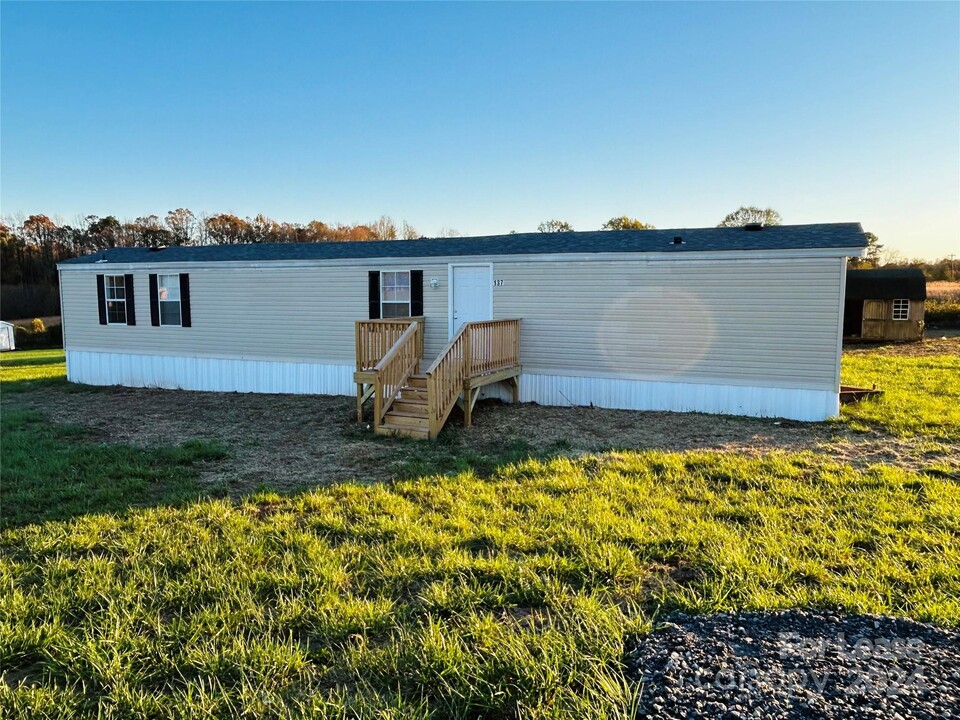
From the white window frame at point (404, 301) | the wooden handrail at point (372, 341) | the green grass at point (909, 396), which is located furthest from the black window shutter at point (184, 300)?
the green grass at point (909, 396)

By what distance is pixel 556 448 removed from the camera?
775 centimetres

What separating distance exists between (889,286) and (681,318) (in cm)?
1765

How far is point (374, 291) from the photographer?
1204 cm

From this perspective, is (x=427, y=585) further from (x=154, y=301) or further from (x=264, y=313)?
(x=154, y=301)

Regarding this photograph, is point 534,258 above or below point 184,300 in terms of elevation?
above

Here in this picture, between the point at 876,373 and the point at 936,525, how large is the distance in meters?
11.3

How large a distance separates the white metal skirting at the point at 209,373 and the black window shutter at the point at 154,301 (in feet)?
3.15

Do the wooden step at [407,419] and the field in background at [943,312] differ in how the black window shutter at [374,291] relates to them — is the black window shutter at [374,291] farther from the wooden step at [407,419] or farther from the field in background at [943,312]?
the field in background at [943,312]

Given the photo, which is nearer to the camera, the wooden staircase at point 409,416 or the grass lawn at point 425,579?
the grass lawn at point 425,579

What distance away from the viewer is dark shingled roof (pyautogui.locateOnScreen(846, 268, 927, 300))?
22.2 meters

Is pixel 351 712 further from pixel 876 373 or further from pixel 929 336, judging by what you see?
pixel 929 336

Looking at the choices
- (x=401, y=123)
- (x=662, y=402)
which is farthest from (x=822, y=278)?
(x=401, y=123)

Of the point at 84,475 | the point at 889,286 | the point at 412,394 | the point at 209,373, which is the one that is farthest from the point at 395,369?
the point at 889,286

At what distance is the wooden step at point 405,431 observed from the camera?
A: 28.0 feet
